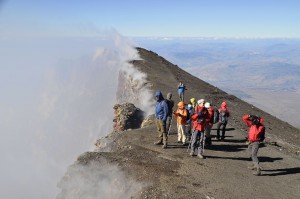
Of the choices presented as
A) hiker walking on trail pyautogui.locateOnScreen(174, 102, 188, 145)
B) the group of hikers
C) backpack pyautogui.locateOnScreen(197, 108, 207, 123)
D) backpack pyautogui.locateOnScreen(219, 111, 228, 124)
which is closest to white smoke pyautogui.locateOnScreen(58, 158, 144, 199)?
the group of hikers

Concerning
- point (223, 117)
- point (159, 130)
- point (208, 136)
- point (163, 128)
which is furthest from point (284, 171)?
point (159, 130)

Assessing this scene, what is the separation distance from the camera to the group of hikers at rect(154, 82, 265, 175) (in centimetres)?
1823

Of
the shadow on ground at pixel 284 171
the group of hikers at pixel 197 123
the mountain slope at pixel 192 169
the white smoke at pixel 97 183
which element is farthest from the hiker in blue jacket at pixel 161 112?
the shadow on ground at pixel 284 171

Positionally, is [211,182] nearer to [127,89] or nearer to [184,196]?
[184,196]

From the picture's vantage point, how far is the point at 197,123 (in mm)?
19812

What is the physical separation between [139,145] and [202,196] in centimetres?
778

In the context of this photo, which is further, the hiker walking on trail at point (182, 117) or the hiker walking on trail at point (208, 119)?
the hiker walking on trail at point (182, 117)

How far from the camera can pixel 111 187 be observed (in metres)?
17.9

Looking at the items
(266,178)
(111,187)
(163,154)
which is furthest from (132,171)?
(266,178)

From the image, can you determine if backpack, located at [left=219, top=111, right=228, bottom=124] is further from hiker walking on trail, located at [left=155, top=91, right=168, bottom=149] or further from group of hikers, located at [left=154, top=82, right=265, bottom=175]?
hiker walking on trail, located at [left=155, top=91, right=168, bottom=149]

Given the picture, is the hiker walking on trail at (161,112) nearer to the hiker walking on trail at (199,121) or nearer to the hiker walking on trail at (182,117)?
the hiker walking on trail at (182,117)

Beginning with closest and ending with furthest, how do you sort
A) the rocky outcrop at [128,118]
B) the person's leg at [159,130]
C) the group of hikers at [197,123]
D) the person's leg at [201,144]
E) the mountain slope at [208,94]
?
the group of hikers at [197,123], the person's leg at [201,144], the person's leg at [159,130], the rocky outcrop at [128,118], the mountain slope at [208,94]

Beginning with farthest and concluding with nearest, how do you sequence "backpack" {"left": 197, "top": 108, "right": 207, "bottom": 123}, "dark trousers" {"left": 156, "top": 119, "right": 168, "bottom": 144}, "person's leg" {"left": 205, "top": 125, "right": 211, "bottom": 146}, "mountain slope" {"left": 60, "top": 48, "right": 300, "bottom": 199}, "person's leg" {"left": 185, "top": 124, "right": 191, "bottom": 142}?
"person's leg" {"left": 185, "top": 124, "right": 191, "bottom": 142}
"person's leg" {"left": 205, "top": 125, "right": 211, "bottom": 146}
"dark trousers" {"left": 156, "top": 119, "right": 168, "bottom": 144}
"backpack" {"left": 197, "top": 108, "right": 207, "bottom": 123}
"mountain slope" {"left": 60, "top": 48, "right": 300, "bottom": 199}

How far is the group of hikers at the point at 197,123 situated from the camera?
1823 cm
